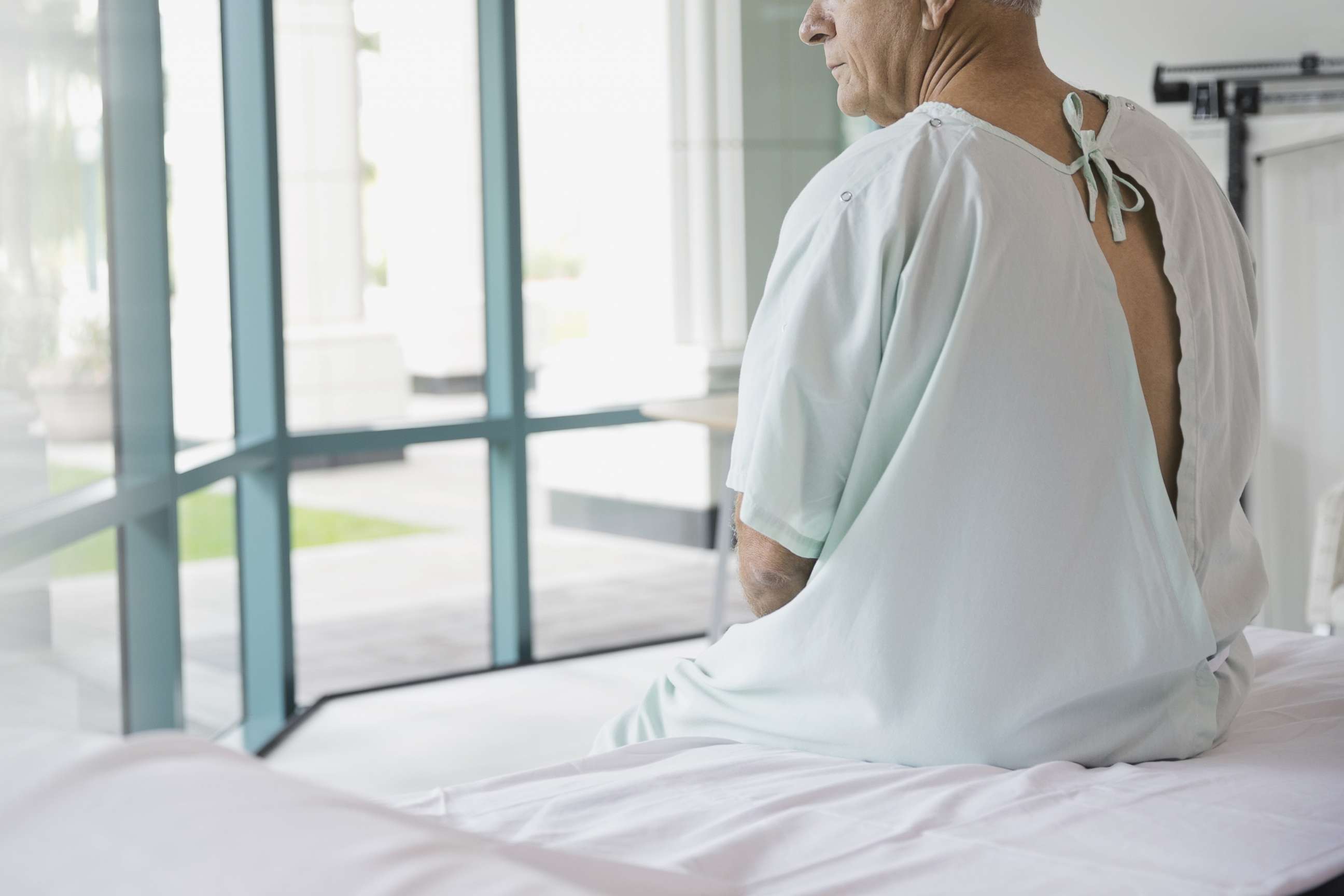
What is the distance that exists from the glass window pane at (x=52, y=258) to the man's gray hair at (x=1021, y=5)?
164 cm

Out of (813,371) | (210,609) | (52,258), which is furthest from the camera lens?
(210,609)

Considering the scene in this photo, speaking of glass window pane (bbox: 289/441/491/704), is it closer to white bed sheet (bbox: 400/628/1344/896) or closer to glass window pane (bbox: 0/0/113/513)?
glass window pane (bbox: 0/0/113/513)

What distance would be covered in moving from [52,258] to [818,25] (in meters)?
1.60

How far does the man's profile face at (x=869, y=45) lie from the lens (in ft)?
4.22

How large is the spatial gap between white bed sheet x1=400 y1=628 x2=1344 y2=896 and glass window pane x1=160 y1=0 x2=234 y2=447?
7.14ft

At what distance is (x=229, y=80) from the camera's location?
11.0 ft

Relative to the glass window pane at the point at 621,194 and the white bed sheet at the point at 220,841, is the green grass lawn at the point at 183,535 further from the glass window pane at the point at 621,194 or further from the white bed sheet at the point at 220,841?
the white bed sheet at the point at 220,841

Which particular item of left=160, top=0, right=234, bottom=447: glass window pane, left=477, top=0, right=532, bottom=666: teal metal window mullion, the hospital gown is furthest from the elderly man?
left=477, top=0, right=532, bottom=666: teal metal window mullion

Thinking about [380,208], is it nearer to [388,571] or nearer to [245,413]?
[388,571]

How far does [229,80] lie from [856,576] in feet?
9.22

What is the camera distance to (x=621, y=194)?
5402 mm

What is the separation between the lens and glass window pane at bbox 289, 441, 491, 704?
179 inches

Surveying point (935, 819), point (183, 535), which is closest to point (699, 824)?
point (935, 819)

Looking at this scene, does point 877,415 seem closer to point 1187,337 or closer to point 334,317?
point 1187,337
